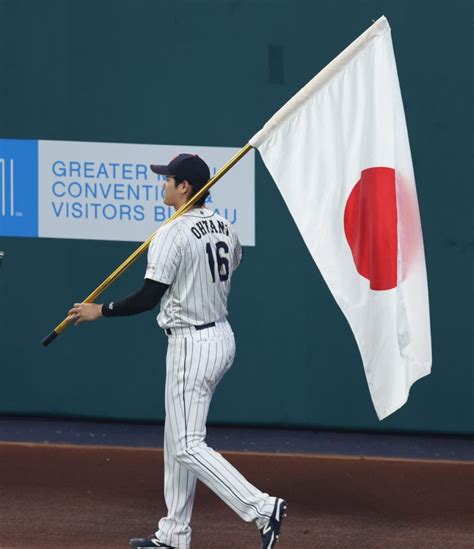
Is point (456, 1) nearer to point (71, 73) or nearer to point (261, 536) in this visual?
point (71, 73)

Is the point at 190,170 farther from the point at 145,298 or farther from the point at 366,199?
the point at 366,199

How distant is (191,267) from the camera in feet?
20.7

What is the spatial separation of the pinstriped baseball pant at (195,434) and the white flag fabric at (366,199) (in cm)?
59

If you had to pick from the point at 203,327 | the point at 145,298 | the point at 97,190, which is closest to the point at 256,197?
the point at 97,190

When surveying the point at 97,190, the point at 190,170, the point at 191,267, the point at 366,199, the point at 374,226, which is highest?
the point at 97,190

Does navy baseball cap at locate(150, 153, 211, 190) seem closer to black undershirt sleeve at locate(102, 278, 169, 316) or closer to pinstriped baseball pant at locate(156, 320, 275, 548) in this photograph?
black undershirt sleeve at locate(102, 278, 169, 316)

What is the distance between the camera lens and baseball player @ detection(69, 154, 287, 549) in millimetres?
6270

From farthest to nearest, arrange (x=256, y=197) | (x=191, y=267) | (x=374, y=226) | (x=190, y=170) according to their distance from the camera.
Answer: (x=256, y=197)
(x=190, y=170)
(x=191, y=267)
(x=374, y=226)

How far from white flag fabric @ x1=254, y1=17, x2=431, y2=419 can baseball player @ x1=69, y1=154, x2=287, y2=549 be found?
1.27ft

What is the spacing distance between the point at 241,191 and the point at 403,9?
49.3 inches

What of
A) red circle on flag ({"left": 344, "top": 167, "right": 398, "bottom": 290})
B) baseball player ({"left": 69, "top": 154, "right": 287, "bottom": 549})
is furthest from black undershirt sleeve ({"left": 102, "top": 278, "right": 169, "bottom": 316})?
red circle on flag ({"left": 344, "top": 167, "right": 398, "bottom": 290})

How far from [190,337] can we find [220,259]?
35 centimetres

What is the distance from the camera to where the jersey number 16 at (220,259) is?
20.9 feet

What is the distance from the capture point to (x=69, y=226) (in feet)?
26.9
